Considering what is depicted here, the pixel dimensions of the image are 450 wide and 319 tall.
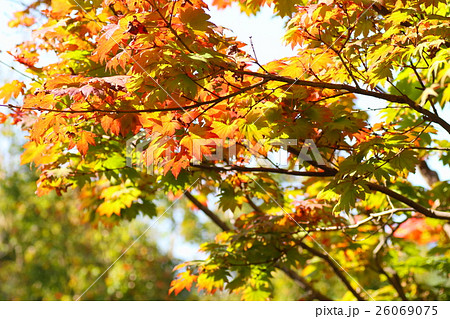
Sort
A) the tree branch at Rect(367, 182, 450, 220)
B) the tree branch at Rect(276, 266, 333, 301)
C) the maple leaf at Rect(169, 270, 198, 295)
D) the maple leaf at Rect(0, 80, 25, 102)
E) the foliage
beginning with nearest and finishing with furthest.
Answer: the tree branch at Rect(367, 182, 450, 220), the maple leaf at Rect(0, 80, 25, 102), the maple leaf at Rect(169, 270, 198, 295), the tree branch at Rect(276, 266, 333, 301), the foliage

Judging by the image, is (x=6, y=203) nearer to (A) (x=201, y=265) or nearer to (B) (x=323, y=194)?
(A) (x=201, y=265)

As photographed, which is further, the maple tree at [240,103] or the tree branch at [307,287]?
the tree branch at [307,287]

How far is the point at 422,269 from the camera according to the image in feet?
13.3

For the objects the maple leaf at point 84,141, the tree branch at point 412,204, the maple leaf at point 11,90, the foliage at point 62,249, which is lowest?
the foliage at point 62,249

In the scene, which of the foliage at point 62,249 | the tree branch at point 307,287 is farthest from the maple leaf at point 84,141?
the foliage at point 62,249

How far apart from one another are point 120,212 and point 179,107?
5.93ft

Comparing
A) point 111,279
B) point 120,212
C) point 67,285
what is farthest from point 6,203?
point 120,212

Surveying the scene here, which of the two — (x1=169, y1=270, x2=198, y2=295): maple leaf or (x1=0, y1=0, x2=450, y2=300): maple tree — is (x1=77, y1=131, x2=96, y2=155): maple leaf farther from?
(x1=169, y1=270, x2=198, y2=295): maple leaf

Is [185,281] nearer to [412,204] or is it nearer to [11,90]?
[412,204]

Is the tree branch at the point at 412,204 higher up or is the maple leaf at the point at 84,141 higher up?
the maple leaf at the point at 84,141

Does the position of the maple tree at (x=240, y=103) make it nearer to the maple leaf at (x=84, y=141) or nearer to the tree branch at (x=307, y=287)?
the maple leaf at (x=84, y=141)

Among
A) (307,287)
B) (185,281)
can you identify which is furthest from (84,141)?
(307,287)

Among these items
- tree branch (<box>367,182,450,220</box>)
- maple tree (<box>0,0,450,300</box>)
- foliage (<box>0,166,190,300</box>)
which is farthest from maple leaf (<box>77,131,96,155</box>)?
foliage (<box>0,166,190,300</box>)

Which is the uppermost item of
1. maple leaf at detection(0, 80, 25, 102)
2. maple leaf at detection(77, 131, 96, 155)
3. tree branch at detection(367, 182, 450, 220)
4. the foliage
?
maple leaf at detection(0, 80, 25, 102)
